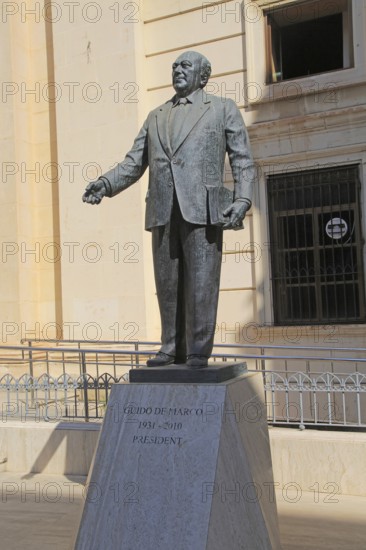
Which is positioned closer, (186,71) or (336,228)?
(186,71)

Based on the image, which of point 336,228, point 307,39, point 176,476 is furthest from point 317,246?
point 176,476

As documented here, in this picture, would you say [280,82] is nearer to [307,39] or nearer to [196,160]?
[307,39]

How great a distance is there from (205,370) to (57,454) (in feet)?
12.9

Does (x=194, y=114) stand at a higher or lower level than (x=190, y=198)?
higher

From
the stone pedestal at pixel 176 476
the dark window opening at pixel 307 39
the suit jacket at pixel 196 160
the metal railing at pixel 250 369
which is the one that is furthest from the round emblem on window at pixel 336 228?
the stone pedestal at pixel 176 476

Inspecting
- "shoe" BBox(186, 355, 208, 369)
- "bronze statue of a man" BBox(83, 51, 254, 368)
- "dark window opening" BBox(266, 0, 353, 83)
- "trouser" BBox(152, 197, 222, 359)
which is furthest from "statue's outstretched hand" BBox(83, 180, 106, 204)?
"dark window opening" BBox(266, 0, 353, 83)

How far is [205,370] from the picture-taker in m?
4.35

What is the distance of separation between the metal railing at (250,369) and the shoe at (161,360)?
2.30 metres

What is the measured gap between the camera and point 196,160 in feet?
15.0

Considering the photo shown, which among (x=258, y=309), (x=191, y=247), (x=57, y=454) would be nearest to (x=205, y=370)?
(x=191, y=247)

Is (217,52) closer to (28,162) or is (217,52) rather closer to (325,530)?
(28,162)

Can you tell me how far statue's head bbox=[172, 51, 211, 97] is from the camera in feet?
15.5

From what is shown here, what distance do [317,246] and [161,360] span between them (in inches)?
247

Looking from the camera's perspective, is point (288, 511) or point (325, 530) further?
point (288, 511)
